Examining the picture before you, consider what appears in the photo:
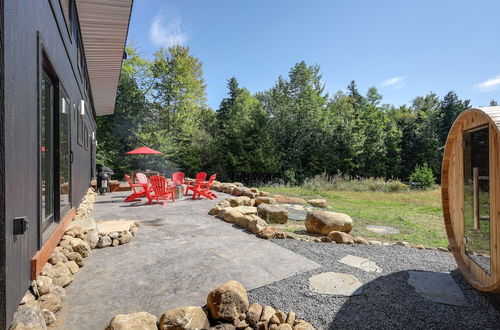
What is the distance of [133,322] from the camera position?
1700 mm

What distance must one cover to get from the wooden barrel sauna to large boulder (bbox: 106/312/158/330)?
247 centimetres

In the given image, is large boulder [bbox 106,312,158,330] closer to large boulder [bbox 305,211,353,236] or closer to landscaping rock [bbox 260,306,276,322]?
landscaping rock [bbox 260,306,276,322]

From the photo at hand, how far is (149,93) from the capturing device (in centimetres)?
2189

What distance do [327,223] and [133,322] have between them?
11.4 feet

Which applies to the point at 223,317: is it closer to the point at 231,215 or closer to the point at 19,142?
the point at 19,142

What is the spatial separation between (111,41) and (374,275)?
7.46m

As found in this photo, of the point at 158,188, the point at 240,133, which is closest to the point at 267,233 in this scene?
the point at 158,188

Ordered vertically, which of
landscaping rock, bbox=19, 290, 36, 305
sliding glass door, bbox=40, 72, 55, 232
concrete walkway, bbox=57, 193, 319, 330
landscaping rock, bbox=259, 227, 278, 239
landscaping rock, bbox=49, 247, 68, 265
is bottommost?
concrete walkway, bbox=57, 193, 319, 330

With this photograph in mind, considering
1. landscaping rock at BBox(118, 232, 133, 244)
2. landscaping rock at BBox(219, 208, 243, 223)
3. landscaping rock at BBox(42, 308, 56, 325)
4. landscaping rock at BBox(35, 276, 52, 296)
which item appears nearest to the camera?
landscaping rock at BBox(42, 308, 56, 325)

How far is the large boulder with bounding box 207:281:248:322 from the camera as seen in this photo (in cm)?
192

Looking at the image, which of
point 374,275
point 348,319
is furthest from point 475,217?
point 348,319

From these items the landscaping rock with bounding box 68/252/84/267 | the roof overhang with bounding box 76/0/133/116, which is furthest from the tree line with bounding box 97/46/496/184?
the landscaping rock with bounding box 68/252/84/267

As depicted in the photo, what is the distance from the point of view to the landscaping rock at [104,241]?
3438 mm

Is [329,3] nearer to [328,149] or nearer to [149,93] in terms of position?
[328,149]
